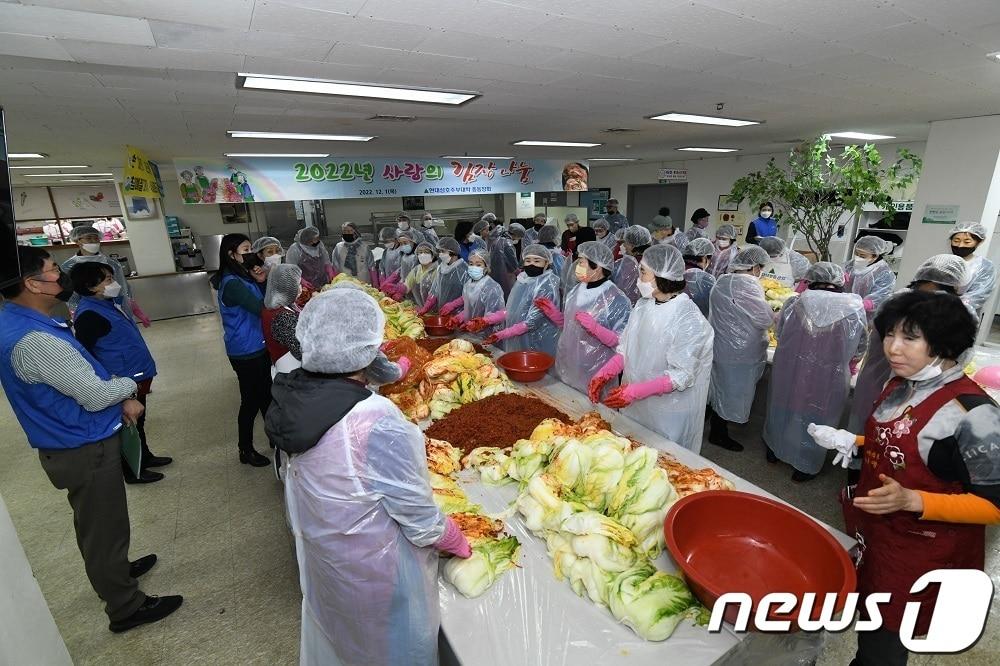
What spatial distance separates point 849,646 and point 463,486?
215 centimetres

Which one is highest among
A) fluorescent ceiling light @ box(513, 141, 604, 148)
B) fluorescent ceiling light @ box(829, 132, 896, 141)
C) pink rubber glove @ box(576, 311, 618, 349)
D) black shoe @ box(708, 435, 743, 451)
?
fluorescent ceiling light @ box(829, 132, 896, 141)

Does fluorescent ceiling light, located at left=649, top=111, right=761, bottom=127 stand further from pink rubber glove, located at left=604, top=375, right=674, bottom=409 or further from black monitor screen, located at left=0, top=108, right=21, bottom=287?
black monitor screen, located at left=0, top=108, right=21, bottom=287

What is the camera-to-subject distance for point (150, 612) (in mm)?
2564

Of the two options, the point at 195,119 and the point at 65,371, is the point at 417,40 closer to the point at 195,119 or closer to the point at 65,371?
the point at 65,371

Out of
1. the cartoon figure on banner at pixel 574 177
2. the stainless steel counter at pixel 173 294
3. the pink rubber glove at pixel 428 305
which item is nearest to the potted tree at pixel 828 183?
the pink rubber glove at pixel 428 305

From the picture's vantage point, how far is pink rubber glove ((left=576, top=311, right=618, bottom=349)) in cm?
319

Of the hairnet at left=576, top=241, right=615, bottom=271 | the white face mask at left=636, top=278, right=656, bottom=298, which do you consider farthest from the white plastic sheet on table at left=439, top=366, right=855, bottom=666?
the hairnet at left=576, top=241, right=615, bottom=271

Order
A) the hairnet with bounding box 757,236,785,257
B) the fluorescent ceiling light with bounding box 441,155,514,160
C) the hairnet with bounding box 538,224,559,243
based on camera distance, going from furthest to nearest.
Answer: the fluorescent ceiling light with bounding box 441,155,514,160 → the hairnet with bounding box 538,224,559,243 → the hairnet with bounding box 757,236,785,257

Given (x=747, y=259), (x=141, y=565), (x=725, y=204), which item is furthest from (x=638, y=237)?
(x=725, y=204)

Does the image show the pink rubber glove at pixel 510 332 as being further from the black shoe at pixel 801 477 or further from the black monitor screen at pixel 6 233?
the black monitor screen at pixel 6 233

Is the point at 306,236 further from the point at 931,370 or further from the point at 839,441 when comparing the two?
the point at 931,370

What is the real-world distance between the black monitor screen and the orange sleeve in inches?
140

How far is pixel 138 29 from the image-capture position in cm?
219

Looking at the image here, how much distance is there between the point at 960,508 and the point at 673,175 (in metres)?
13.3
